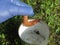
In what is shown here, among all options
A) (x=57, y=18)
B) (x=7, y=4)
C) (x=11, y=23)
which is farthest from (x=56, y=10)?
(x=7, y=4)

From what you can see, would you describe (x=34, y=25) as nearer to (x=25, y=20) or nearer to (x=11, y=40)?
(x=25, y=20)

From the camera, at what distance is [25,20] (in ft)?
7.06

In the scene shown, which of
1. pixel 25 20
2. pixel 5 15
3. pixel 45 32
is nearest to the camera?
pixel 5 15

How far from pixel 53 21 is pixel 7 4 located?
28.5 inches

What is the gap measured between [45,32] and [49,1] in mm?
381

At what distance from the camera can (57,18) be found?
8.55 ft

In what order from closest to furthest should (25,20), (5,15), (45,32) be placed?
1. (5,15)
2. (25,20)
3. (45,32)

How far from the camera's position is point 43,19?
260cm

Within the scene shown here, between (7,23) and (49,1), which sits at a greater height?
(49,1)

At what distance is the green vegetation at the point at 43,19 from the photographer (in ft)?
8.35

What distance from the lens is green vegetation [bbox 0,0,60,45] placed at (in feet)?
8.35

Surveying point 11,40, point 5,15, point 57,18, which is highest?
point 5,15

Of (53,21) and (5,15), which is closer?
(5,15)

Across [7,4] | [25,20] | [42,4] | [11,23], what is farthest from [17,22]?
[7,4]
